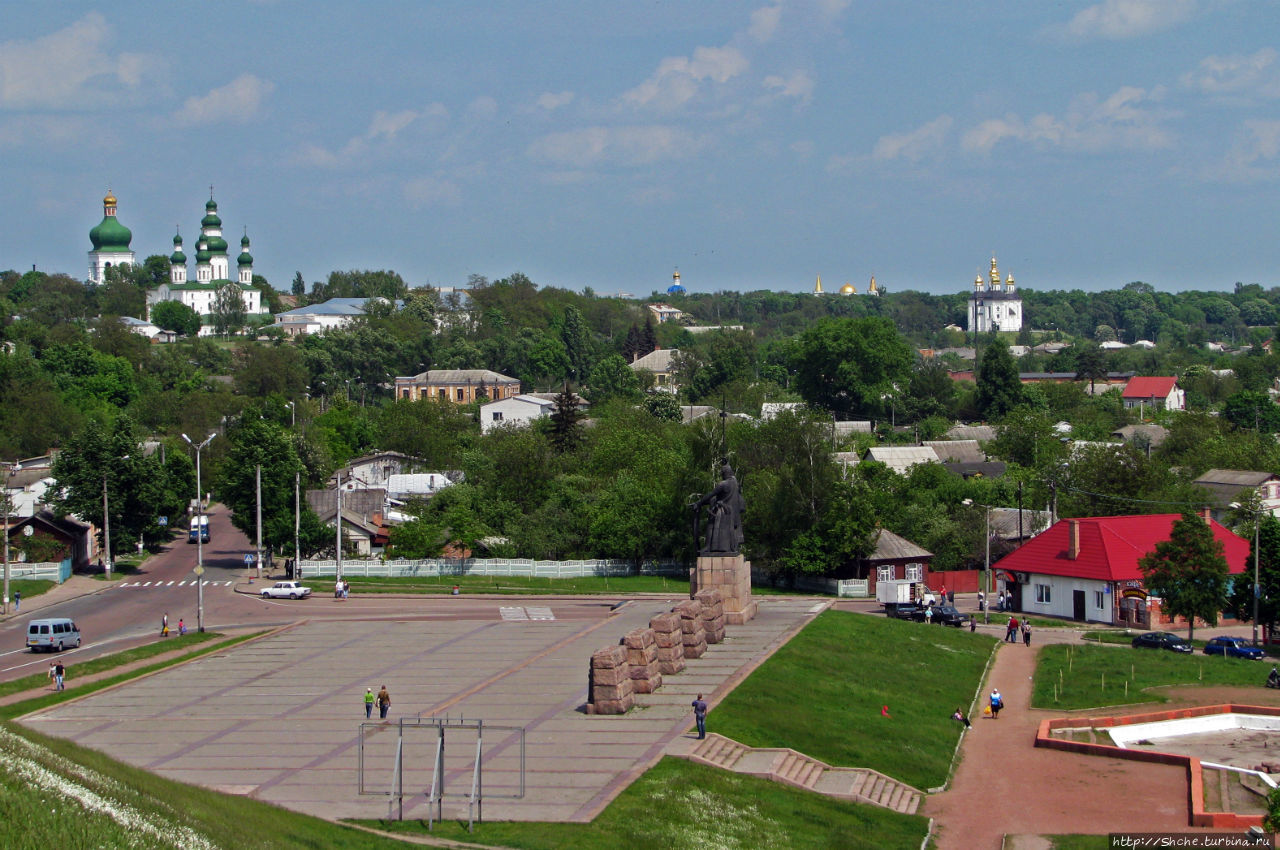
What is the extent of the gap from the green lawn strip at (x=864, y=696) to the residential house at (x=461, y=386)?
98.0m

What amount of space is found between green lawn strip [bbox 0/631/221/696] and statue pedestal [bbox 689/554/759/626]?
685 inches

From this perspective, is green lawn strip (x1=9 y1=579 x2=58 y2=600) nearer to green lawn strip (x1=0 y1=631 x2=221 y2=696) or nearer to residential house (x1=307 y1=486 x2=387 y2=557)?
residential house (x1=307 y1=486 x2=387 y2=557)

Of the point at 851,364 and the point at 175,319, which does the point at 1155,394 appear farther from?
the point at 175,319

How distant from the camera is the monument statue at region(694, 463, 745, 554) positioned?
1810 inches

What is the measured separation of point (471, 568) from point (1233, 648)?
3398 centimetres

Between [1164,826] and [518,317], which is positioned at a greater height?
[518,317]

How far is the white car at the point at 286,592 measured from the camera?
59.1 metres

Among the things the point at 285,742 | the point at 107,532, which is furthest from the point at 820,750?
the point at 107,532

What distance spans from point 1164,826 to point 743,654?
15.1 m

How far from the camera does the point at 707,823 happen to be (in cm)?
2648

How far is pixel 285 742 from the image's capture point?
1271 inches

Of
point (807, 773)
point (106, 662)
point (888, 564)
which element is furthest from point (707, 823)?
point (888, 564)

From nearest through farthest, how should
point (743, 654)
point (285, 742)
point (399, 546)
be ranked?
1. point (285, 742)
2. point (743, 654)
3. point (399, 546)

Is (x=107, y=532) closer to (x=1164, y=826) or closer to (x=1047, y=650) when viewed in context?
(x=1047, y=650)
